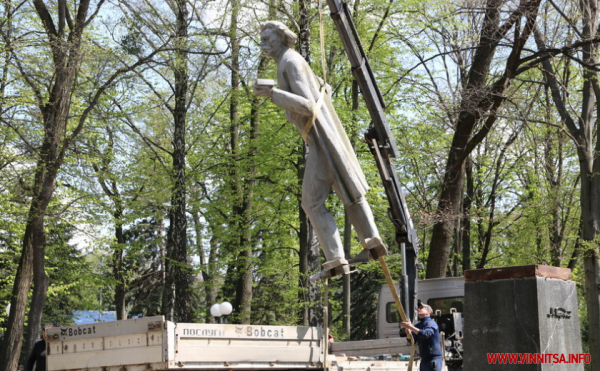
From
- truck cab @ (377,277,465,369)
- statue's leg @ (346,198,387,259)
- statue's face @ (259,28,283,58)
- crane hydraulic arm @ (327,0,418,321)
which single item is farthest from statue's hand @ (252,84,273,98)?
truck cab @ (377,277,465,369)

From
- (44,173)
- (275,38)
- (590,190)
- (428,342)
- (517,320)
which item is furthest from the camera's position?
(44,173)

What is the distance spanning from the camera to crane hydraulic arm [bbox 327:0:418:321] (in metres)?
8.20

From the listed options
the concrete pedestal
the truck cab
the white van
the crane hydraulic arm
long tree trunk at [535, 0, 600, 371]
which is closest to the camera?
the concrete pedestal

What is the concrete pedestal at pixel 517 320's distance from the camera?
5.88 metres

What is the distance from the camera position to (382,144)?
912cm

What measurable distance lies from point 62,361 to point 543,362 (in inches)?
268

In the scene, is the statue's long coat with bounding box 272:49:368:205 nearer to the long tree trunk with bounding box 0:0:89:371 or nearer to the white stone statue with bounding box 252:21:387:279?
the white stone statue with bounding box 252:21:387:279

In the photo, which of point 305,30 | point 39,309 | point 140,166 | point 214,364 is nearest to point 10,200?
point 39,309

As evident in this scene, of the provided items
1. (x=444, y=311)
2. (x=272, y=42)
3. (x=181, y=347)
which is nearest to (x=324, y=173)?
(x=272, y=42)

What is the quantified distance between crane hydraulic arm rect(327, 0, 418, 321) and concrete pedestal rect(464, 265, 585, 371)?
308 centimetres

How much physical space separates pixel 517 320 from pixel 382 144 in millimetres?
3590

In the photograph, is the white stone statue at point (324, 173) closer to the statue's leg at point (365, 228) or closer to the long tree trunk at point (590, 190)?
the statue's leg at point (365, 228)

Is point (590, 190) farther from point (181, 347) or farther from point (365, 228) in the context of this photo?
point (181, 347)

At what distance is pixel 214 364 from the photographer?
9.55 meters
